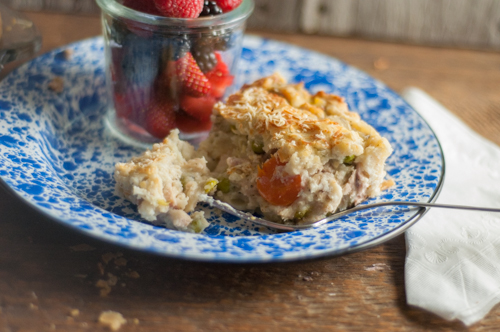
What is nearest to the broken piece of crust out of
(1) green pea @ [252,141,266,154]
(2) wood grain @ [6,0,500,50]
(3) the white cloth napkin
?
(1) green pea @ [252,141,266,154]

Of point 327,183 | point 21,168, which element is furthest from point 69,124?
point 327,183

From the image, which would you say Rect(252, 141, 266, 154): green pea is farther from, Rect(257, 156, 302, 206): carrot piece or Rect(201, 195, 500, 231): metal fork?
Rect(201, 195, 500, 231): metal fork

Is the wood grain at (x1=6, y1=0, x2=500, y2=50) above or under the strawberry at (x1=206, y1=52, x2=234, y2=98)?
under

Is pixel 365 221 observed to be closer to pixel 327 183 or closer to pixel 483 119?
pixel 327 183

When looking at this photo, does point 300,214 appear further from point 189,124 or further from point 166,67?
point 166,67

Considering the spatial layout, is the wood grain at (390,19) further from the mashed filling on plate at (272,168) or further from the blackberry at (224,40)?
the mashed filling on plate at (272,168)

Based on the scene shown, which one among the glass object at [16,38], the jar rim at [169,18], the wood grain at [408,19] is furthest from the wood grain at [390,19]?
the glass object at [16,38]
